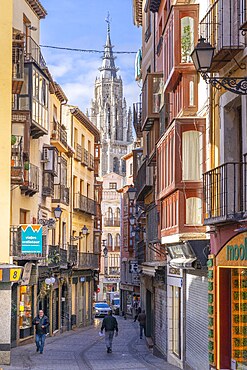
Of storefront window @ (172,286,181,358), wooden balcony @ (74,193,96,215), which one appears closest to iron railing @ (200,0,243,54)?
storefront window @ (172,286,181,358)

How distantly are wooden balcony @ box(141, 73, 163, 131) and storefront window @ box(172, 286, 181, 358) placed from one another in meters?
7.71

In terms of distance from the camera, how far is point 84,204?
159 feet

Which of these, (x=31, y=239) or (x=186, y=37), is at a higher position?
(x=186, y=37)

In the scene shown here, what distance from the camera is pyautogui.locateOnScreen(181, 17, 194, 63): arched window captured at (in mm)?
19766

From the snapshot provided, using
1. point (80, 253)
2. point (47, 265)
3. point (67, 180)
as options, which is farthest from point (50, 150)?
point (80, 253)

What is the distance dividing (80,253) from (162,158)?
25.3 m

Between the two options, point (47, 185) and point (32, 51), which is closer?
point (32, 51)

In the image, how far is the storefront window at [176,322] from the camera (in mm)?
22438

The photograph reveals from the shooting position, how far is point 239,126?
1481cm

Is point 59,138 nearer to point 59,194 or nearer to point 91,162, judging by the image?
point 59,194

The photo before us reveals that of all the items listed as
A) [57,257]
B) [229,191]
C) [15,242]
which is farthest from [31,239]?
[229,191]

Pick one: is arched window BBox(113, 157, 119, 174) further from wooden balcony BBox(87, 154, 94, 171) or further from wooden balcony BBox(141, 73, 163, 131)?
wooden balcony BBox(141, 73, 163, 131)

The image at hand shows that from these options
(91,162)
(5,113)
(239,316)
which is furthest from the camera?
(91,162)

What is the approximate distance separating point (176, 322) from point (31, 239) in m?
6.70
